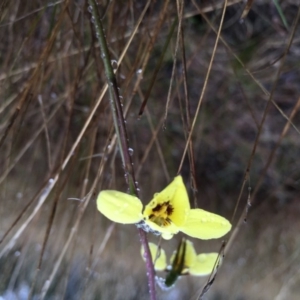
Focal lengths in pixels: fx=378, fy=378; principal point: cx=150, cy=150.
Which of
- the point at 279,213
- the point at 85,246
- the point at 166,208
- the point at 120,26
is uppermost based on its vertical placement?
the point at 120,26

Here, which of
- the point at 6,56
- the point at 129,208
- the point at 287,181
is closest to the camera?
the point at 129,208

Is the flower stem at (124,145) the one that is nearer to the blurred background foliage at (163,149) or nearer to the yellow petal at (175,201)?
the yellow petal at (175,201)

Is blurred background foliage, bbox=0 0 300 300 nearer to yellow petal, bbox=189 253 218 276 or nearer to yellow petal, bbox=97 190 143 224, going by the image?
yellow petal, bbox=189 253 218 276

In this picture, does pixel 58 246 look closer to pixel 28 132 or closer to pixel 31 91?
pixel 28 132

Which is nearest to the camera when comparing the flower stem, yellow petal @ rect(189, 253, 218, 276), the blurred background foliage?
the flower stem

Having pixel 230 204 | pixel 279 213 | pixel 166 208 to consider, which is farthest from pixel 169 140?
pixel 166 208

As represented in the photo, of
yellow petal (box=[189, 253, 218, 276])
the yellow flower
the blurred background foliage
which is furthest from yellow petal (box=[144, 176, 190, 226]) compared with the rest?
the blurred background foliage
